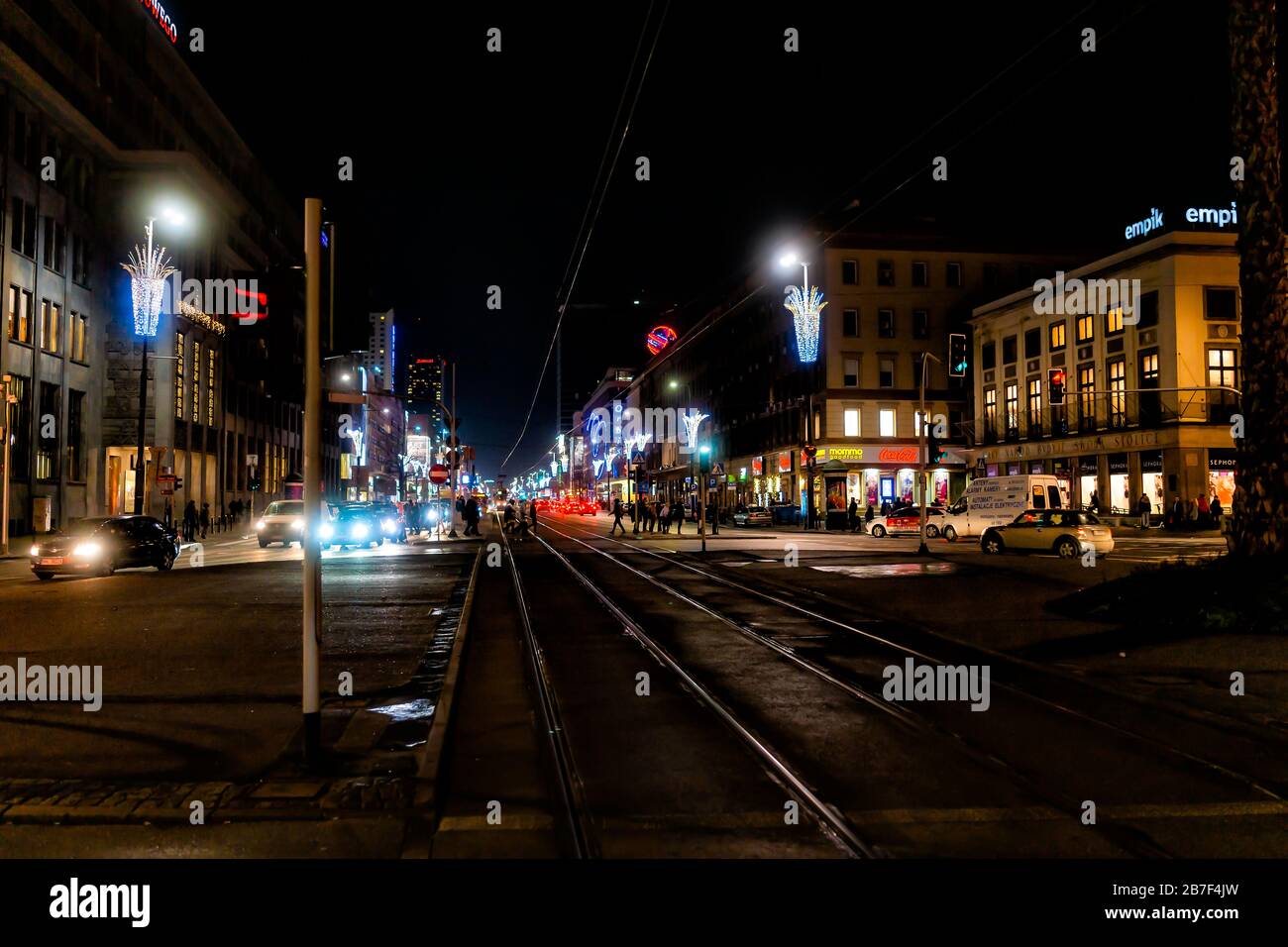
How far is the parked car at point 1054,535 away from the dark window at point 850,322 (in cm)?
3556

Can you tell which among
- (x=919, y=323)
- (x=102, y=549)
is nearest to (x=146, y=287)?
(x=102, y=549)

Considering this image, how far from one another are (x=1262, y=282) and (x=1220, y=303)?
38.7m

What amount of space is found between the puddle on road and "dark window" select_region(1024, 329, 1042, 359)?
35.4m

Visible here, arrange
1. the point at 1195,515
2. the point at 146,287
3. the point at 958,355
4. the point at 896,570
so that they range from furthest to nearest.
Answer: the point at 1195,515 → the point at 146,287 → the point at 958,355 → the point at 896,570

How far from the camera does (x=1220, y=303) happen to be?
154ft

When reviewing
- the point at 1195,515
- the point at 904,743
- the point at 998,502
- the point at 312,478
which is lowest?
the point at 904,743

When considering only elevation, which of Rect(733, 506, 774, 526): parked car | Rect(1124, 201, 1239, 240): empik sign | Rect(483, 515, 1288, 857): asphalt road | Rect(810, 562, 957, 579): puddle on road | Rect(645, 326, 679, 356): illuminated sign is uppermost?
Rect(645, 326, 679, 356): illuminated sign

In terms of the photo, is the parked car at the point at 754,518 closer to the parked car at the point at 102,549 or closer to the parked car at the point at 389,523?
the parked car at the point at 389,523

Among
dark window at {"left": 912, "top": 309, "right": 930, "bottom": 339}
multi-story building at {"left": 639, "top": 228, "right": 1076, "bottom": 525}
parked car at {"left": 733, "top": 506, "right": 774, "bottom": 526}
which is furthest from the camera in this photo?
dark window at {"left": 912, "top": 309, "right": 930, "bottom": 339}

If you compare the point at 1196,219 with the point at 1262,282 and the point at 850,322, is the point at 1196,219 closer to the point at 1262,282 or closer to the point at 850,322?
the point at 850,322

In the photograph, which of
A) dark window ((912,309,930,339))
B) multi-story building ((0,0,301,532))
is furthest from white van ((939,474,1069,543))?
multi-story building ((0,0,301,532))

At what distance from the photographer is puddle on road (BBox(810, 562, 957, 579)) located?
75.5ft

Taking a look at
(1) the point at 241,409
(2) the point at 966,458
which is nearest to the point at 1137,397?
(2) the point at 966,458

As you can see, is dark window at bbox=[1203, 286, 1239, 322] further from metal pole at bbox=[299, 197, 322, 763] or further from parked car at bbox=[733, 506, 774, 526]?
metal pole at bbox=[299, 197, 322, 763]
